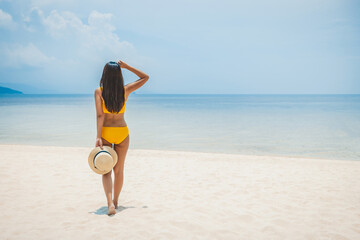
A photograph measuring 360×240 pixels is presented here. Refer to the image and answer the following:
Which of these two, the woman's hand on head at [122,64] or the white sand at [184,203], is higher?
the woman's hand on head at [122,64]

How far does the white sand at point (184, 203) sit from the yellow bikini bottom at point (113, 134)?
998mm

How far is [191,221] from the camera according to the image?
3.37 meters

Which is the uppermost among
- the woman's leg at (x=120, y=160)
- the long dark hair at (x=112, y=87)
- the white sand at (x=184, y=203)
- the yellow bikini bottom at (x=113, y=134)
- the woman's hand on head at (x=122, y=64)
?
the woman's hand on head at (x=122, y=64)

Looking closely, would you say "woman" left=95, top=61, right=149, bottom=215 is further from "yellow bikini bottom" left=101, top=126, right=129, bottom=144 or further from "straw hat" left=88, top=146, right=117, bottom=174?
"straw hat" left=88, top=146, right=117, bottom=174

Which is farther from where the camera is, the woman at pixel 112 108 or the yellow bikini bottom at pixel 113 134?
the yellow bikini bottom at pixel 113 134

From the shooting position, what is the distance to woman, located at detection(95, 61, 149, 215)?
3.28 m

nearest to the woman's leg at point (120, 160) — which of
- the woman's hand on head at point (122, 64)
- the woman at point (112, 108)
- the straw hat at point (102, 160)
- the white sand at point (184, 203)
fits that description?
the woman at point (112, 108)

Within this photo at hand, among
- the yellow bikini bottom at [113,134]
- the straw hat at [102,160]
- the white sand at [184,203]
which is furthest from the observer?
the yellow bikini bottom at [113,134]

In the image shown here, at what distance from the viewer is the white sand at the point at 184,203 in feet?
10.1

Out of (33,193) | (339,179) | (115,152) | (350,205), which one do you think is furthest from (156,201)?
(339,179)

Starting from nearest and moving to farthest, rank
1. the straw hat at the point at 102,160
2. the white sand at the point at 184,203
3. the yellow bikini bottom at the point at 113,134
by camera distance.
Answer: the white sand at the point at 184,203
the straw hat at the point at 102,160
the yellow bikini bottom at the point at 113,134

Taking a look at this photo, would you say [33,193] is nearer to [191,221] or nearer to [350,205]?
[191,221]

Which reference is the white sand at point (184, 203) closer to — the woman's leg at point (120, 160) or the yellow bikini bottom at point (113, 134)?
the woman's leg at point (120, 160)

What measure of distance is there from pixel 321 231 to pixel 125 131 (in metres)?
2.66
